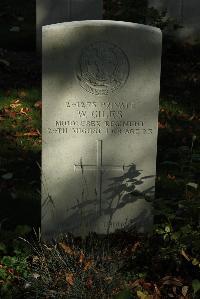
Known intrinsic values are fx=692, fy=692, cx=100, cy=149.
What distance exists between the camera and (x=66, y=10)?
376 inches

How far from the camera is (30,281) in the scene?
4.45 metres

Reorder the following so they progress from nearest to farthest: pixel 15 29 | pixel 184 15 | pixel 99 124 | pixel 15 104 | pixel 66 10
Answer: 1. pixel 99 124
2. pixel 15 104
3. pixel 66 10
4. pixel 184 15
5. pixel 15 29

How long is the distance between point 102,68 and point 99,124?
401 millimetres

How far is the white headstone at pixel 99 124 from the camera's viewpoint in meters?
4.65

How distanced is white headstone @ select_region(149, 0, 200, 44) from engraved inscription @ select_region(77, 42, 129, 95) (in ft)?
18.1

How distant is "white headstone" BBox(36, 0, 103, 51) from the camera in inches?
374

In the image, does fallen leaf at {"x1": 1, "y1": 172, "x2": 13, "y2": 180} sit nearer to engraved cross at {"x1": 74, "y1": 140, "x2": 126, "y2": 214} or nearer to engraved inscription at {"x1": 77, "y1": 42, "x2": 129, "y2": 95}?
engraved cross at {"x1": 74, "y1": 140, "x2": 126, "y2": 214}

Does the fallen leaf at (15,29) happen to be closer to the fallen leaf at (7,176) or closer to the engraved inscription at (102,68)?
the fallen leaf at (7,176)

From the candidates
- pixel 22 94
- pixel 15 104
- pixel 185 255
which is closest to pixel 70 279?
pixel 185 255

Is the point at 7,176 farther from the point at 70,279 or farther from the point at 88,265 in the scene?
the point at 70,279

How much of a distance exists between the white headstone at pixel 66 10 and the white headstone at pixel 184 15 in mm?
1028

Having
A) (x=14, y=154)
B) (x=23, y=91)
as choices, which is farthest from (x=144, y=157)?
(x=23, y=91)

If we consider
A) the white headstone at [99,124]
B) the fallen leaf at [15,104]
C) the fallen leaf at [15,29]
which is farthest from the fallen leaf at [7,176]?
the fallen leaf at [15,29]

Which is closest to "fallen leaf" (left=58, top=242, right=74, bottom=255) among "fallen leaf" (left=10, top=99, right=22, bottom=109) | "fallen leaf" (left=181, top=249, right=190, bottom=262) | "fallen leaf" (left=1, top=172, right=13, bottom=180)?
"fallen leaf" (left=181, top=249, right=190, bottom=262)
